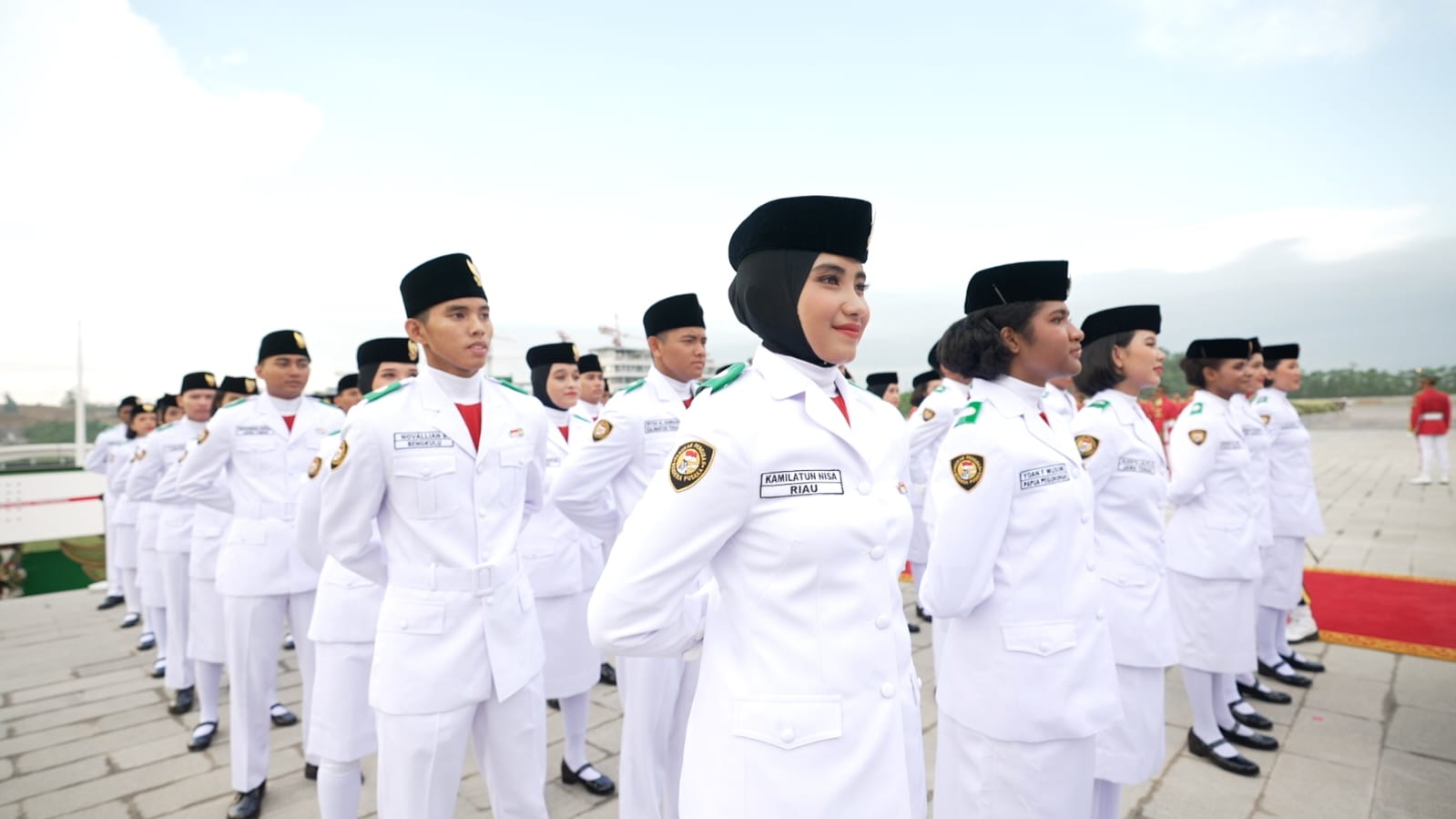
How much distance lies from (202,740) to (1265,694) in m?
7.31

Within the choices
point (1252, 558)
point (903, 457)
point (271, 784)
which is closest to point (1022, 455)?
point (903, 457)

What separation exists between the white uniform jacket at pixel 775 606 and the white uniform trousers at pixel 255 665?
331 centimetres

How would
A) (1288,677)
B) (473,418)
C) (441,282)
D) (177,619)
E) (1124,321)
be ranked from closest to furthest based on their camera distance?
(441,282)
(473,418)
(1124,321)
(1288,677)
(177,619)

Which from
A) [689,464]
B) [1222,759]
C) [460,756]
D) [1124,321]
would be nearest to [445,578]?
[460,756]

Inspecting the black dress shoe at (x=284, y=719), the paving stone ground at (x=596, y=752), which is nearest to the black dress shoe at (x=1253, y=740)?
the paving stone ground at (x=596, y=752)

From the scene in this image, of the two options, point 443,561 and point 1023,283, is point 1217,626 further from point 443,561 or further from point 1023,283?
point 443,561

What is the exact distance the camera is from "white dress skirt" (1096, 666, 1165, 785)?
9.31ft

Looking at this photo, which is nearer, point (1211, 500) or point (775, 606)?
point (775, 606)

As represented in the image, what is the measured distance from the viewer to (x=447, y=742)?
2.45m

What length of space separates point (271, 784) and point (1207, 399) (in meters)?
6.25

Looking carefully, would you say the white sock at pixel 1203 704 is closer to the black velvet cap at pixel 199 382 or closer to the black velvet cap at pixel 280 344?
the black velvet cap at pixel 280 344

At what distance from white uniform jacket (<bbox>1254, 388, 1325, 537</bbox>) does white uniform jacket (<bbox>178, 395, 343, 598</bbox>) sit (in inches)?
278

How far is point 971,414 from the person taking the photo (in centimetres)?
254

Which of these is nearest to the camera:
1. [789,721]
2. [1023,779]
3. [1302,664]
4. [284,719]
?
[789,721]
